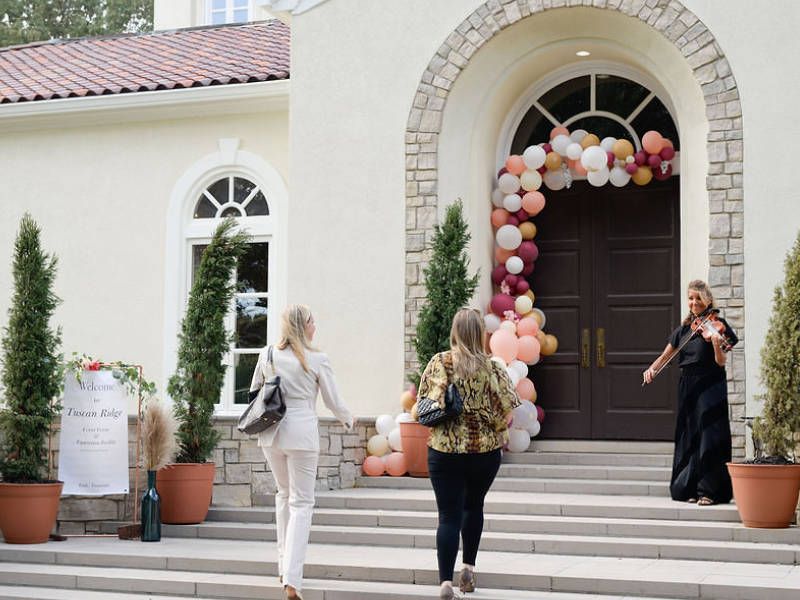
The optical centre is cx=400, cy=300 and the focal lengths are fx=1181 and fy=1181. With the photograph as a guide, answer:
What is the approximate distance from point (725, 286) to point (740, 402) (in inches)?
42.2

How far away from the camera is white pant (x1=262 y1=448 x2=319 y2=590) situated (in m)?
7.37

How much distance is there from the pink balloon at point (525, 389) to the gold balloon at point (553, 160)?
7.34 feet

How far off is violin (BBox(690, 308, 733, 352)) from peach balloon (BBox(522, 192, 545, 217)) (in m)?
3.06

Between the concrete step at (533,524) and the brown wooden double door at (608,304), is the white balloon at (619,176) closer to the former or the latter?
the brown wooden double door at (608,304)

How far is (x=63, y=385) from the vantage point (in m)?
10.1

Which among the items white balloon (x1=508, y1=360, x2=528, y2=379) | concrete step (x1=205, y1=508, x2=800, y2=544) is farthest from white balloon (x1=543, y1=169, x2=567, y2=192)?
concrete step (x1=205, y1=508, x2=800, y2=544)

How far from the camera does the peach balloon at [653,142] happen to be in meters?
11.8

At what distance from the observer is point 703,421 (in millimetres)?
9328

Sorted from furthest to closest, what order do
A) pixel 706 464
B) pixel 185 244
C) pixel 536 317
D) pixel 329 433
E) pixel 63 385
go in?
pixel 185 244 → pixel 536 317 → pixel 329 433 → pixel 63 385 → pixel 706 464

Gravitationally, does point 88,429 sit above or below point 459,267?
below

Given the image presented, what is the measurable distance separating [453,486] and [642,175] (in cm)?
571


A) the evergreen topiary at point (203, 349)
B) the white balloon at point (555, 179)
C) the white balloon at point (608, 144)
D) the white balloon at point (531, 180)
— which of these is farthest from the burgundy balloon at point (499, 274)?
the evergreen topiary at point (203, 349)

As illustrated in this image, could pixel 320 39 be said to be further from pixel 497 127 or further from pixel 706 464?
pixel 706 464

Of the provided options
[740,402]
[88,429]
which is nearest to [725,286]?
[740,402]
